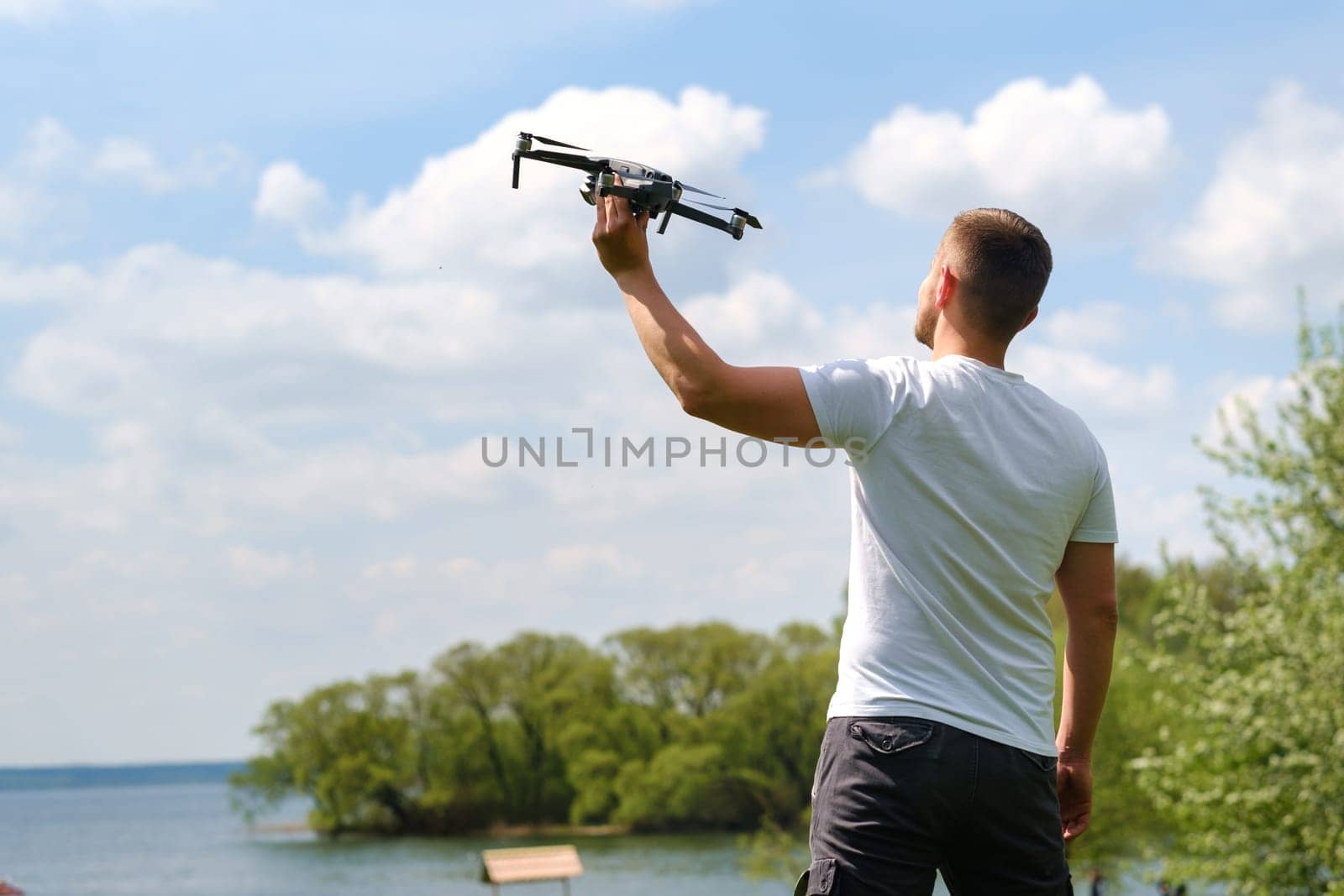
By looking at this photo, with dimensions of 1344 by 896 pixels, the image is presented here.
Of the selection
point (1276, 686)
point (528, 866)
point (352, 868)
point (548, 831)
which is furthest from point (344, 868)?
point (1276, 686)

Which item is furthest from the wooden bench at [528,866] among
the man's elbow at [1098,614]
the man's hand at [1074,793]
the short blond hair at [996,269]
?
the short blond hair at [996,269]

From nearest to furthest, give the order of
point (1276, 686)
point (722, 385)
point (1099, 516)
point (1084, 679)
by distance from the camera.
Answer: point (722, 385) → point (1099, 516) → point (1084, 679) → point (1276, 686)

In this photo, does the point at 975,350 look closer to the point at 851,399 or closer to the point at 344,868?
the point at 851,399

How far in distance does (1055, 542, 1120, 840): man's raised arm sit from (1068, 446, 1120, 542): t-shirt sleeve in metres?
0.02

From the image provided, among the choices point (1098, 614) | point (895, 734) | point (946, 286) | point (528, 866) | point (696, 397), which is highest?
point (946, 286)

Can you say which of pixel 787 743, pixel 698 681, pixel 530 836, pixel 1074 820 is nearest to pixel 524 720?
pixel 530 836

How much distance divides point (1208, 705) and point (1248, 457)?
3.25m

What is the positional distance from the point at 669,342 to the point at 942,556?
0.58 m

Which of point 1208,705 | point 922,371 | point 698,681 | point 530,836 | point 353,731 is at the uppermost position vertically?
point 922,371

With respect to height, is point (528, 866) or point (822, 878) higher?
point (822, 878)

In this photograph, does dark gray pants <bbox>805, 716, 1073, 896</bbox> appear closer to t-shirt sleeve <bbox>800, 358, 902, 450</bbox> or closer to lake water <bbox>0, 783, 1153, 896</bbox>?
t-shirt sleeve <bbox>800, 358, 902, 450</bbox>

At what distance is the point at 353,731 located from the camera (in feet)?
192

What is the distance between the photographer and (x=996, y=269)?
7.63 ft

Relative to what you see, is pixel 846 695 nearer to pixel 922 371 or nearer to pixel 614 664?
pixel 922 371
